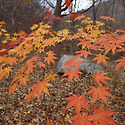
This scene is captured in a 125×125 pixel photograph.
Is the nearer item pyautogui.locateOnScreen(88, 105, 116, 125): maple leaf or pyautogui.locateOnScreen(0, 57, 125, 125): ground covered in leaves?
pyautogui.locateOnScreen(88, 105, 116, 125): maple leaf

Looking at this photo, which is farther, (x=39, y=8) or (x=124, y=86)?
(x=39, y=8)

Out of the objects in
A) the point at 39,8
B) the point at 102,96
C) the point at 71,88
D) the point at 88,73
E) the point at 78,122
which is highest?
the point at 39,8

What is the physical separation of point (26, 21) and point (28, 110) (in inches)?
397

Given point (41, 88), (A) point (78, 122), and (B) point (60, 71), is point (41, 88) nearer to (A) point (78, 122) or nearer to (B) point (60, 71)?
(A) point (78, 122)

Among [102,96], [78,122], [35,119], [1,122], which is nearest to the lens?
[78,122]

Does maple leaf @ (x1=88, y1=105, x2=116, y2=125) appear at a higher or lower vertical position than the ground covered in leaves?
higher

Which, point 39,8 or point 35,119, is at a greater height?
point 39,8

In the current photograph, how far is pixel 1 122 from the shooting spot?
288 centimetres

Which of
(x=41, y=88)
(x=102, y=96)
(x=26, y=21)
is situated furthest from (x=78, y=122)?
(x=26, y=21)

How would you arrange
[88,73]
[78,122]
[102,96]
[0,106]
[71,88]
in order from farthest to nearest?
[88,73] < [71,88] < [0,106] < [102,96] < [78,122]

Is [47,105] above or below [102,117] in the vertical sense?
below

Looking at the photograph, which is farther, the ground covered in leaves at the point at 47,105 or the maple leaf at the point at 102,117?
the ground covered in leaves at the point at 47,105

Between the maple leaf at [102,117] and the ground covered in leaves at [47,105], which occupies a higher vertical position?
the maple leaf at [102,117]

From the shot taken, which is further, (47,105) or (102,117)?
(47,105)
